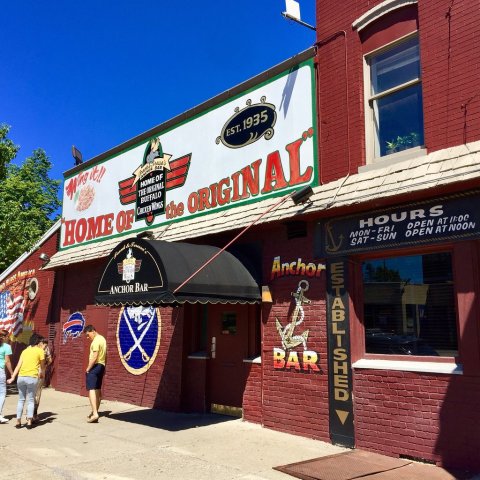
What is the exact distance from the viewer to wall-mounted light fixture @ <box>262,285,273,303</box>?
8.70m

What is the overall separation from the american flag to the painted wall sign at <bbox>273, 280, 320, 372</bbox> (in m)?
11.6

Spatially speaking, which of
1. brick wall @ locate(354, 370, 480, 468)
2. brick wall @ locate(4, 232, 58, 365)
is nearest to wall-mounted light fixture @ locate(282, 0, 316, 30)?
brick wall @ locate(354, 370, 480, 468)

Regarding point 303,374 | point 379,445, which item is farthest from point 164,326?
point 379,445

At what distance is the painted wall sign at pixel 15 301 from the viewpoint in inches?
669

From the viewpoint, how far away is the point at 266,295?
873cm

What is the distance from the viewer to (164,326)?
36.9 feet

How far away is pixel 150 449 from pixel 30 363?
3.07 metres

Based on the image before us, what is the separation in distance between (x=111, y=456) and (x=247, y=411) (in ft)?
8.99

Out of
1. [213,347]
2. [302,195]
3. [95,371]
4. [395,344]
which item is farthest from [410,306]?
[95,371]

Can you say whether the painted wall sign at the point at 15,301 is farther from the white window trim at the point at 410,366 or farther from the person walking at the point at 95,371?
the white window trim at the point at 410,366

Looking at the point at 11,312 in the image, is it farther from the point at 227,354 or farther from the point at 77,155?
the point at 227,354

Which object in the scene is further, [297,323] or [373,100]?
[297,323]

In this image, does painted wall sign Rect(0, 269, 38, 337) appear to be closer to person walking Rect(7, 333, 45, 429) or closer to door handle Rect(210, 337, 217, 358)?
person walking Rect(7, 333, 45, 429)

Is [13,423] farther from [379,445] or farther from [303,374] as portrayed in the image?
[379,445]
